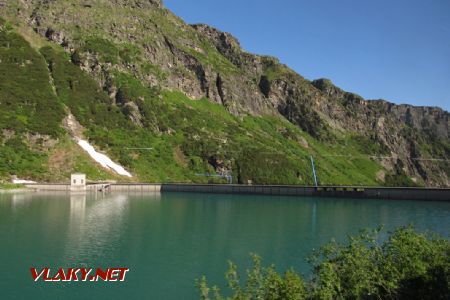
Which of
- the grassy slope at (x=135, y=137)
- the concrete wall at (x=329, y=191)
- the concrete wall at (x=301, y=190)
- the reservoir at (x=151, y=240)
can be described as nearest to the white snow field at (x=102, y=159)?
the grassy slope at (x=135, y=137)

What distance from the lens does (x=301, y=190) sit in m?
137

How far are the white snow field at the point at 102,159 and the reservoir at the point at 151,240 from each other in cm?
3986

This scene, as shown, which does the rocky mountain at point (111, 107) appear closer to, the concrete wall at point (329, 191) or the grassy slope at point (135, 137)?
the grassy slope at point (135, 137)

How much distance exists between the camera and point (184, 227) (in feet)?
201

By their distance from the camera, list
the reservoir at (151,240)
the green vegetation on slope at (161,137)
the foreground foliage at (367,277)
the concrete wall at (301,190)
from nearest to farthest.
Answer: the foreground foliage at (367,277), the reservoir at (151,240), the concrete wall at (301,190), the green vegetation on slope at (161,137)

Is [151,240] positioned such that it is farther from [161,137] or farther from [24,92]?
[24,92]

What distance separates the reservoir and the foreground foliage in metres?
10.3

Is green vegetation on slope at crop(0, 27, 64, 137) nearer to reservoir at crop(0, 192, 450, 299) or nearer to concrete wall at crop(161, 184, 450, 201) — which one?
reservoir at crop(0, 192, 450, 299)

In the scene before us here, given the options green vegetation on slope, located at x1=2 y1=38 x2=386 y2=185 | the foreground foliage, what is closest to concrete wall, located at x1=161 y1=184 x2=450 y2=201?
green vegetation on slope, located at x1=2 y1=38 x2=386 y2=185

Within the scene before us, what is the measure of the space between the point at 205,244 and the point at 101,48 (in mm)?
145344

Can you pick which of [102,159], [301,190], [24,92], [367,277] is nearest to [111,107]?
[24,92]

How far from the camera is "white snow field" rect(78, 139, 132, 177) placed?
128250mm

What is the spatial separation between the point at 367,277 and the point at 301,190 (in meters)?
116

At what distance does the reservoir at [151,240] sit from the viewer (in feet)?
106
